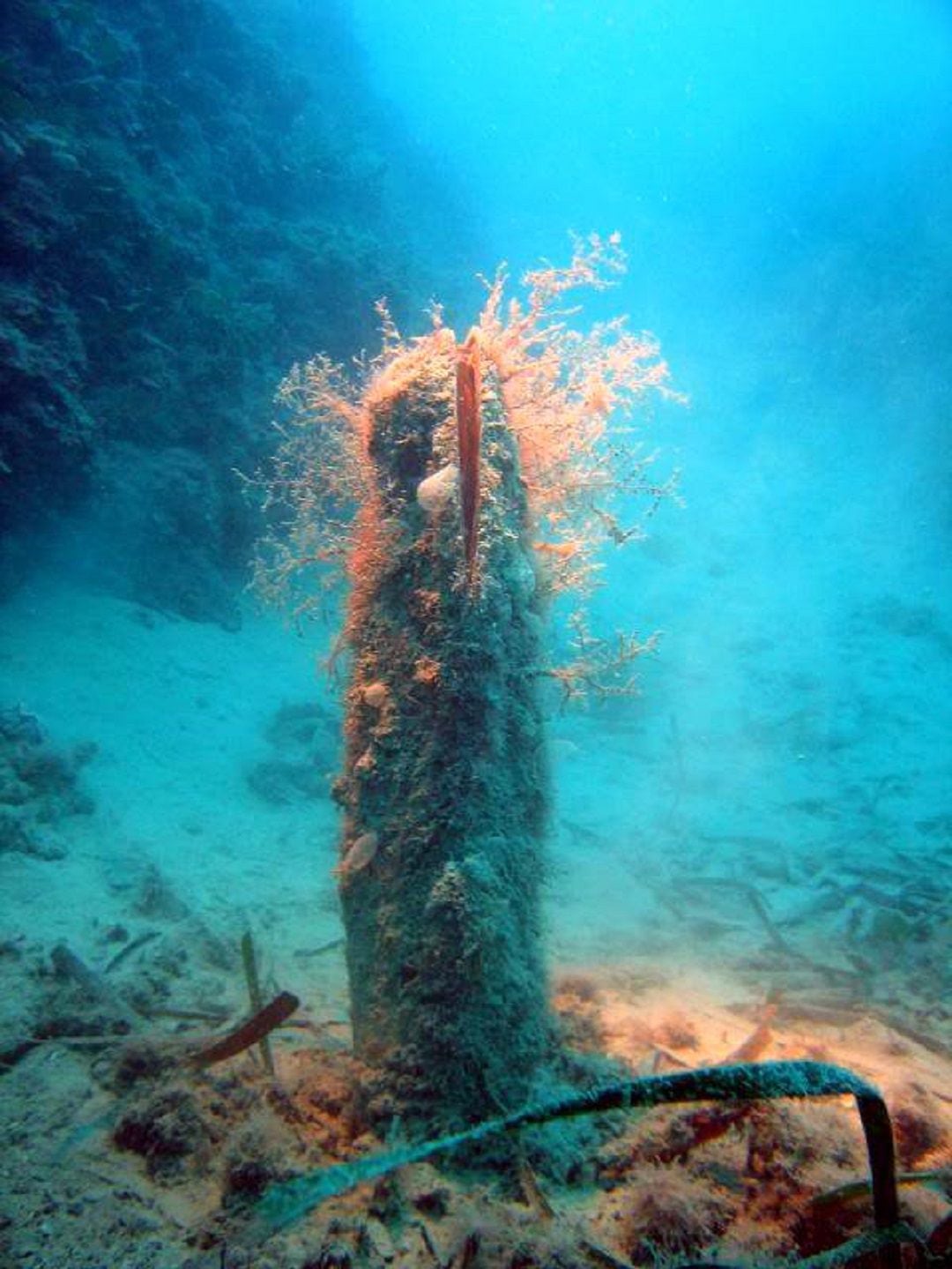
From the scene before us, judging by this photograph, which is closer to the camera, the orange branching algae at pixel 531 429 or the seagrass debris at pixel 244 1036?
the seagrass debris at pixel 244 1036

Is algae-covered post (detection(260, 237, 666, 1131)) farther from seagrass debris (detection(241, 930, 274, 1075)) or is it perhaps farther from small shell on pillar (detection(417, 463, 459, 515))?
seagrass debris (detection(241, 930, 274, 1075))

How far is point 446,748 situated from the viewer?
298 centimetres

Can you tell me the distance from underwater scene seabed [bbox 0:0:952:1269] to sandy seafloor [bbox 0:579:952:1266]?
5 centimetres

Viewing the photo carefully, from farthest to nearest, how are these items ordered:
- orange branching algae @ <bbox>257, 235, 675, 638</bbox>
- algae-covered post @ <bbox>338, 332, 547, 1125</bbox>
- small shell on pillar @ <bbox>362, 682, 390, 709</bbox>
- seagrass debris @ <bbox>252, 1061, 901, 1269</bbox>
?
1. orange branching algae @ <bbox>257, 235, 675, 638</bbox>
2. small shell on pillar @ <bbox>362, 682, 390, 709</bbox>
3. algae-covered post @ <bbox>338, 332, 547, 1125</bbox>
4. seagrass debris @ <bbox>252, 1061, 901, 1269</bbox>

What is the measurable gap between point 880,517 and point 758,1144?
24.6 meters

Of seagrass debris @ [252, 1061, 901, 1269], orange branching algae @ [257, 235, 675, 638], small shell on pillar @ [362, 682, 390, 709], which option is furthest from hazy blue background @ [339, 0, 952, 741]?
seagrass debris @ [252, 1061, 901, 1269]

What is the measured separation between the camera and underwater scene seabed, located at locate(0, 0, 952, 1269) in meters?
2.23

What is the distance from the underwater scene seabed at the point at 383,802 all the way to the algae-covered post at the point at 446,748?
0.02 meters

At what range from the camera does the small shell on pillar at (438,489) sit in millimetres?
3012

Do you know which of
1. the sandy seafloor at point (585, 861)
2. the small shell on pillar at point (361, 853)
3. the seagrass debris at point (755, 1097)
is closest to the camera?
the seagrass debris at point (755, 1097)

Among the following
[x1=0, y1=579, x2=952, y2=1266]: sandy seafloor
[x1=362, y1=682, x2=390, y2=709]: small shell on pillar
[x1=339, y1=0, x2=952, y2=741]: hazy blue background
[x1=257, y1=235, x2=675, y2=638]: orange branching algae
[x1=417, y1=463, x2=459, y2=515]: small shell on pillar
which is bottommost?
[x1=0, y1=579, x2=952, y2=1266]: sandy seafloor

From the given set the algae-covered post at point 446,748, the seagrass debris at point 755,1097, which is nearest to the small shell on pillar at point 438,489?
the algae-covered post at point 446,748

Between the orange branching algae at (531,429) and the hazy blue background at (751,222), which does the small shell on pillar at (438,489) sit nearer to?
the orange branching algae at (531,429)

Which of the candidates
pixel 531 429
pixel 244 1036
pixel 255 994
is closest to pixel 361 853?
pixel 244 1036
